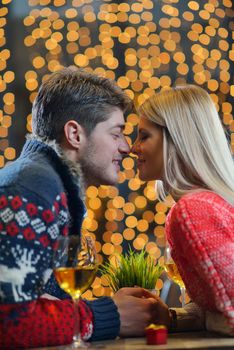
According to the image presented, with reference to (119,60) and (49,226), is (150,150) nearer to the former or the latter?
(49,226)

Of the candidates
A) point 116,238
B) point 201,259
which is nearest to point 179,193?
point 201,259

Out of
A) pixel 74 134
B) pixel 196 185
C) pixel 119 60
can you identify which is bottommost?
pixel 196 185

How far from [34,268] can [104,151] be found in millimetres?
579

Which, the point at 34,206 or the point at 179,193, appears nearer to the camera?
the point at 34,206

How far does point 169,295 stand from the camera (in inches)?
104

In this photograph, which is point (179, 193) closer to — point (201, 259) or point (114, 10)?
point (201, 259)

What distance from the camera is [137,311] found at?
1523mm

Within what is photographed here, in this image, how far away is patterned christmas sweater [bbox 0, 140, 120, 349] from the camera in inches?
52.6

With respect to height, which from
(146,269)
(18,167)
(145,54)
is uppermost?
(145,54)

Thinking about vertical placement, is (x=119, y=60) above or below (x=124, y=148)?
above

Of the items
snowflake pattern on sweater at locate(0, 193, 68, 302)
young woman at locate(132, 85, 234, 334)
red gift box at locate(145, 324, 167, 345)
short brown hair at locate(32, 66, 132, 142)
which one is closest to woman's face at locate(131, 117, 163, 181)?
young woman at locate(132, 85, 234, 334)

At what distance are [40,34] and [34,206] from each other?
1.72 metres

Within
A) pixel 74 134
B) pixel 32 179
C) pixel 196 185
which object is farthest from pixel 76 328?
pixel 74 134

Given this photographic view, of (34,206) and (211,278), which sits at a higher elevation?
(34,206)
